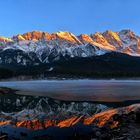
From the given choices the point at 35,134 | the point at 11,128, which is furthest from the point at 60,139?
the point at 11,128

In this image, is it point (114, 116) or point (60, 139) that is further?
point (114, 116)

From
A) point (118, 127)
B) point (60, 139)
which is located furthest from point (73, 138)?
point (118, 127)

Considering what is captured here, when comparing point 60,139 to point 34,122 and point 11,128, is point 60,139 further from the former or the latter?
point 34,122

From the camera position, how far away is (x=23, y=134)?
28.9 metres

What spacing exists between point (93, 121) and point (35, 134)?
28.7 ft

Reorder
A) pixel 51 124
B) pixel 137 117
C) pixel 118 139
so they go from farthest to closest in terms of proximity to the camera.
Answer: pixel 137 117 → pixel 51 124 → pixel 118 139

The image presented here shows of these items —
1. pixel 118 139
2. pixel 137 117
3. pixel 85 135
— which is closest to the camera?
pixel 118 139

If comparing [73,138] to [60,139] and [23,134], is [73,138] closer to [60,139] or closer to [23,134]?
[60,139]

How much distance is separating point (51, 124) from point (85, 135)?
21.7 ft

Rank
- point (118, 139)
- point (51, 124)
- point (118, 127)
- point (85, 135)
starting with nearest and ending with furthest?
point (118, 139)
point (85, 135)
point (118, 127)
point (51, 124)

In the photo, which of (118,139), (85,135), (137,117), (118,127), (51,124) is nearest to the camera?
(118,139)

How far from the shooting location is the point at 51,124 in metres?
33.8

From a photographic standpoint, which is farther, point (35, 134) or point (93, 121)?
point (93, 121)

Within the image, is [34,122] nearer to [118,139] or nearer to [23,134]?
[23,134]
